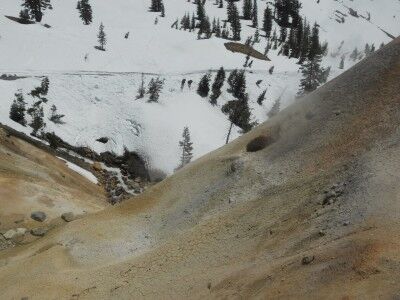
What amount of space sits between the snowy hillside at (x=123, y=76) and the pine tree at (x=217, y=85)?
1.60 metres

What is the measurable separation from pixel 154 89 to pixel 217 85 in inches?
701

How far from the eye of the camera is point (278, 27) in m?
189

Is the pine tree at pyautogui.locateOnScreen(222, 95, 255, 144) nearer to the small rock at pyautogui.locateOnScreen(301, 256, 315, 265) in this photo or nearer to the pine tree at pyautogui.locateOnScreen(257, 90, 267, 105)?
the pine tree at pyautogui.locateOnScreen(257, 90, 267, 105)

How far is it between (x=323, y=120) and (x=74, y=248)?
21239 millimetres

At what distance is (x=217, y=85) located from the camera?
108 metres

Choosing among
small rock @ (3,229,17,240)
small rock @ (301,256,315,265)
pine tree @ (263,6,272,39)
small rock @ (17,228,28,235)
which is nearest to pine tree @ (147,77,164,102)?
small rock @ (17,228,28,235)

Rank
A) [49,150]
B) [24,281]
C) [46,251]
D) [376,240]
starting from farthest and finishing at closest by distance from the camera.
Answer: [49,150], [46,251], [24,281], [376,240]

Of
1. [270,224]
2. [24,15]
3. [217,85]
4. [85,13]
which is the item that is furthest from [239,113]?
[270,224]

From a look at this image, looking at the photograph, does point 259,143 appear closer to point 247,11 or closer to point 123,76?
point 123,76

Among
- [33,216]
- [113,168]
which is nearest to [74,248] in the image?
[33,216]

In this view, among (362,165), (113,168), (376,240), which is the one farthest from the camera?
(113,168)

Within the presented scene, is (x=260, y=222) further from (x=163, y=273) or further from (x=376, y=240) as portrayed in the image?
(x=376, y=240)

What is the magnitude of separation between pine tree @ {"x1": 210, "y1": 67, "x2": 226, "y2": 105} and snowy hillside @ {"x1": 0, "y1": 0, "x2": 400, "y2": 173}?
1.60 m

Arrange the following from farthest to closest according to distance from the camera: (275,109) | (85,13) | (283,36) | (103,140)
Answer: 1. (283,36)
2. (85,13)
3. (275,109)
4. (103,140)
